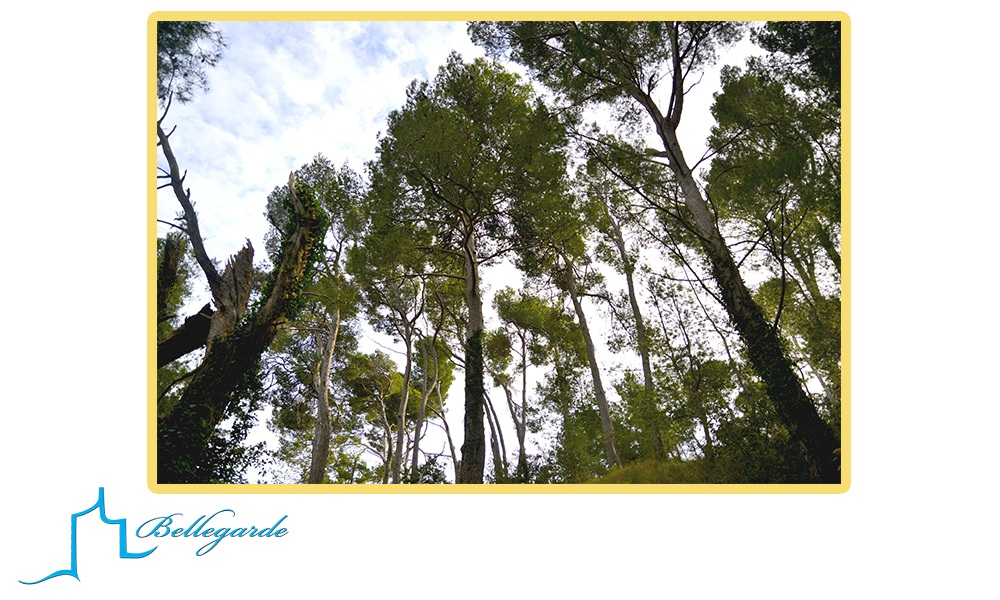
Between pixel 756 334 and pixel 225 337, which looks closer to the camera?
pixel 756 334

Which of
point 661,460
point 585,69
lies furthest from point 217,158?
point 661,460

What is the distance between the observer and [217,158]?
521 cm

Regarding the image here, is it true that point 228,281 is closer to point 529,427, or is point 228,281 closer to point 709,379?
point 709,379

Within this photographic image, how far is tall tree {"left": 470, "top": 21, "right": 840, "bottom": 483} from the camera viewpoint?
13.6 feet

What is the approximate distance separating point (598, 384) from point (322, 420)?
559 centimetres

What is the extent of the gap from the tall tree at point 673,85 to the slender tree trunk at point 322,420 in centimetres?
683

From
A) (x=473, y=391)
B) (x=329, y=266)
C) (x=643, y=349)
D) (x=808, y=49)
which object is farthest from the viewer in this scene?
(x=329, y=266)

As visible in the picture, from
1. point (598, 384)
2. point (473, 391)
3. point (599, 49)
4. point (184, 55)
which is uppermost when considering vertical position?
point (599, 49)

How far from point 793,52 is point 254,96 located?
569cm
